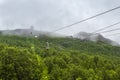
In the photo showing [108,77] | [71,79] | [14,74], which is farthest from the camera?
[108,77]

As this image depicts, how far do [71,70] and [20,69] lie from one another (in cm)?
2691

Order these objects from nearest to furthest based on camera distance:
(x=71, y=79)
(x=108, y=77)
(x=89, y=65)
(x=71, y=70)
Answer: (x=71, y=79) < (x=71, y=70) < (x=108, y=77) < (x=89, y=65)

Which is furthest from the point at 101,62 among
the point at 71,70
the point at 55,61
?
the point at 71,70

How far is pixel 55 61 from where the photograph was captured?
10656 centimetres

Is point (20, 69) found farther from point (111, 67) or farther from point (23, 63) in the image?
point (111, 67)

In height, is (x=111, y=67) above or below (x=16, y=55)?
below

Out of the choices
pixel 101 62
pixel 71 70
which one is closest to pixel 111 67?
pixel 101 62

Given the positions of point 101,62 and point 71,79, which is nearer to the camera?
point 71,79

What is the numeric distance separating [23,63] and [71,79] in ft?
67.2

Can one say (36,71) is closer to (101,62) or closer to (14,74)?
(14,74)

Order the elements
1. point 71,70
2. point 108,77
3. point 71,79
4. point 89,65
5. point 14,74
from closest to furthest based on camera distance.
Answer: point 14,74 < point 71,79 < point 71,70 < point 108,77 < point 89,65

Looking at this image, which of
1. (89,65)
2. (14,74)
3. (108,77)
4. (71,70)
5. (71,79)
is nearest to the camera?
(14,74)

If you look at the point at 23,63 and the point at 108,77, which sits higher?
the point at 23,63

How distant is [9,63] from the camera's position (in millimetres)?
71000
